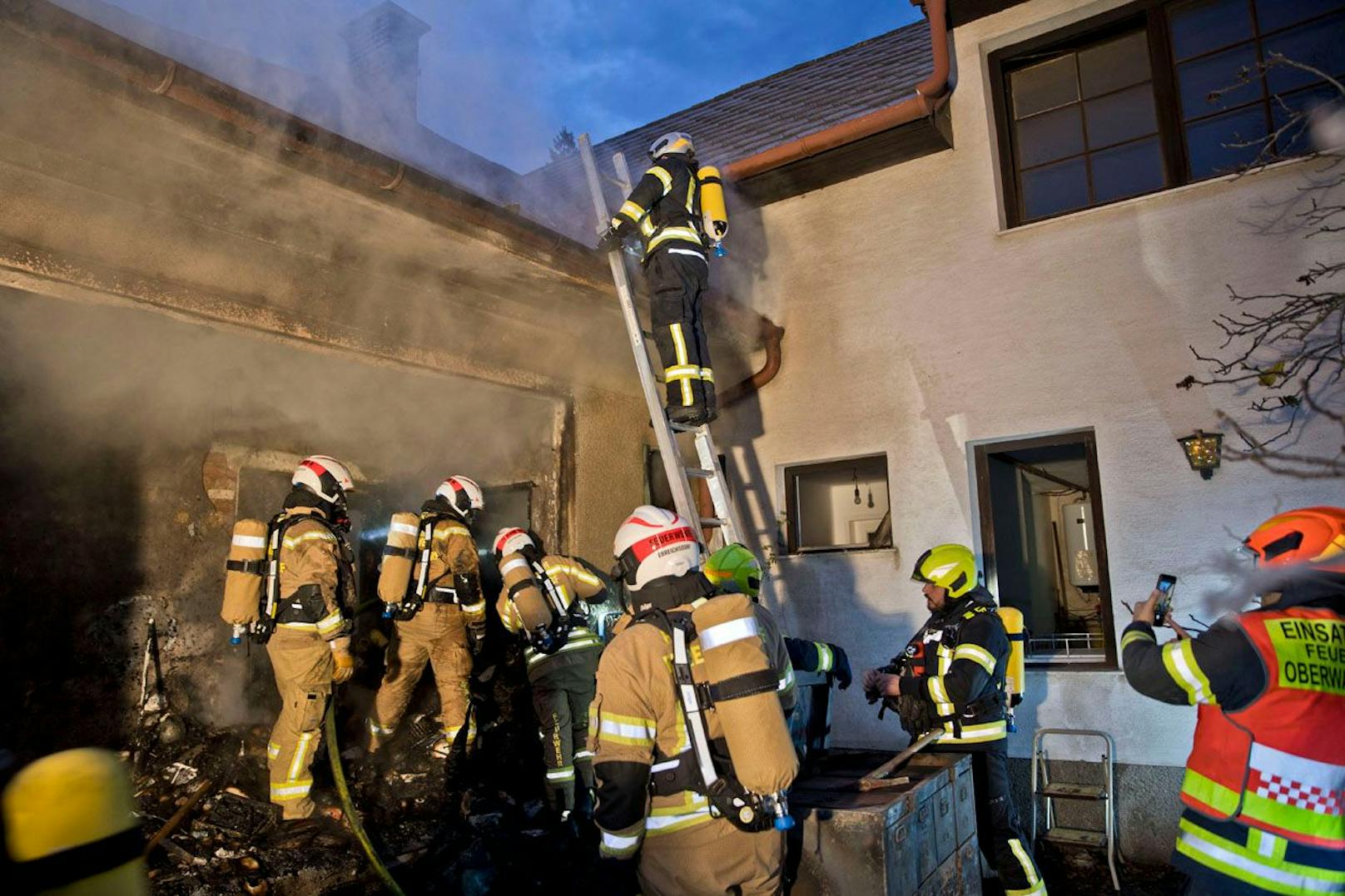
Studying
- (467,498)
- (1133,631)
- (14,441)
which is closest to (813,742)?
(1133,631)

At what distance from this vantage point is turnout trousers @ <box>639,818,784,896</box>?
263cm

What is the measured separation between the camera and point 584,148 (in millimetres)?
5664

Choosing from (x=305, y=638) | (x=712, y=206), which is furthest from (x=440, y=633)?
(x=712, y=206)

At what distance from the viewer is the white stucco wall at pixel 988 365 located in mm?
5523

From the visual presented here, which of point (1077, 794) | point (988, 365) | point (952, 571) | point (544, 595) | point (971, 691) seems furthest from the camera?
point (988, 365)

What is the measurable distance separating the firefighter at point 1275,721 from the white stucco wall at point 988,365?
9.56 ft

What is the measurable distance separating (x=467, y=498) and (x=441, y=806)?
2113mm

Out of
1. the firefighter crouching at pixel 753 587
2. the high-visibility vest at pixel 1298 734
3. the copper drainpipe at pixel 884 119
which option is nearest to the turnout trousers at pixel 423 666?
the firefighter crouching at pixel 753 587

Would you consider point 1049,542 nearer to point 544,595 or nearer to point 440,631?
point 544,595

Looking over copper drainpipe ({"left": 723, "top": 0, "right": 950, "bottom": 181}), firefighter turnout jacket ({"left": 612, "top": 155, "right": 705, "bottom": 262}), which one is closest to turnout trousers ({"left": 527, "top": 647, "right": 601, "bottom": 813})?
firefighter turnout jacket ({"left": 612, "top": 155, "right": 705, "bottom": 262})

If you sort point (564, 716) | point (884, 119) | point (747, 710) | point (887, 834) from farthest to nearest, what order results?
point (884, 119) → point (564, 716) → point (887, 834) → point (747, 710)

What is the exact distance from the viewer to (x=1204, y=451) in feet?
17.7

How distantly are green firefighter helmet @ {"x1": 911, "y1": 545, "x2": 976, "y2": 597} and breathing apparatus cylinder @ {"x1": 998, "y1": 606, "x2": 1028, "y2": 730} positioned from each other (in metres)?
0.49

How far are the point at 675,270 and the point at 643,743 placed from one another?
10.8 feet
